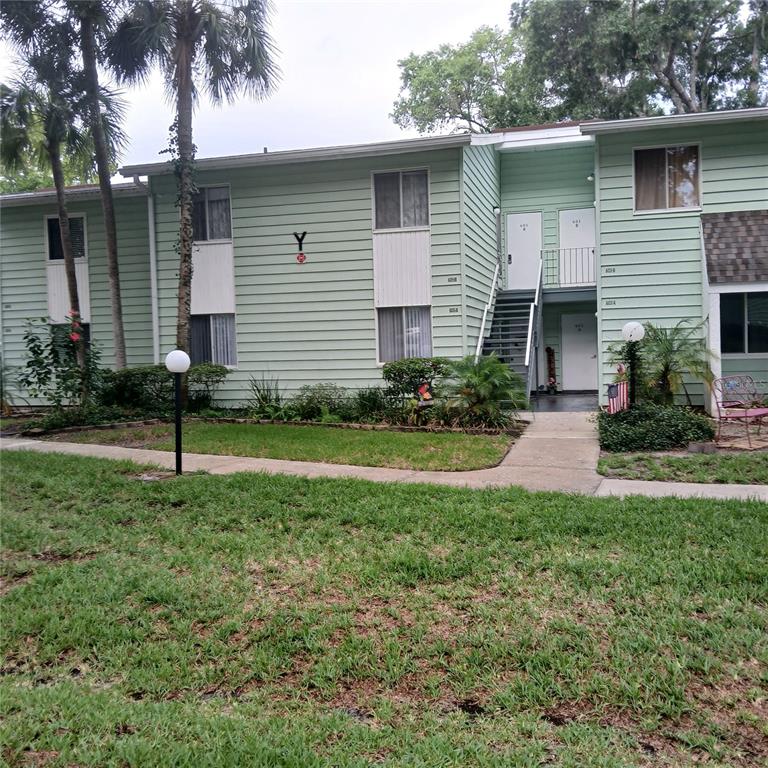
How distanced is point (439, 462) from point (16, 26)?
12.6 m

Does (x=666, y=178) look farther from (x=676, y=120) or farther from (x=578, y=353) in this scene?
(x=578, y=353)

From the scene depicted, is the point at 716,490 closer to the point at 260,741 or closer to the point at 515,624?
the point at 515,624

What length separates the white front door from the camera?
16.6 m

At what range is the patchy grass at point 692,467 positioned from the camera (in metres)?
6.95

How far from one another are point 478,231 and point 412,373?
432 cm

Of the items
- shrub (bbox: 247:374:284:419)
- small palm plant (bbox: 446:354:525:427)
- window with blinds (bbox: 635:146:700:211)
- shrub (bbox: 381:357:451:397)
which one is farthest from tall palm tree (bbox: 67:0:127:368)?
window with blinds (bbox: 635:146:700:211)

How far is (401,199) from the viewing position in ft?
43.2

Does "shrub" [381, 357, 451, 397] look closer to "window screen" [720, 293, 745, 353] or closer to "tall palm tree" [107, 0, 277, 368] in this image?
"tall palm tree" [107, 0, 277, 368]

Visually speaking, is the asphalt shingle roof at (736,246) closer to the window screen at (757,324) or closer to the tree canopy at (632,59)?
the window screen at (757,324)

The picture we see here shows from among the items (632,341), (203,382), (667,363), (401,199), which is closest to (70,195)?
(203,382)

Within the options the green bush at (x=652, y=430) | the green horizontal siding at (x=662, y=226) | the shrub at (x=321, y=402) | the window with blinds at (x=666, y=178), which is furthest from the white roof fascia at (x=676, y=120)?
the shrub at (x=321, y=402)

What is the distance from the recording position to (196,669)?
11.1ft

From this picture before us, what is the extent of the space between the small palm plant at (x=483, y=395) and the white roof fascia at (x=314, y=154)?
4.38 metres

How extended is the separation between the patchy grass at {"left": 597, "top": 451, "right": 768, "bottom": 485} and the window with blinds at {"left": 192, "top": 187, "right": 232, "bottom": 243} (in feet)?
30.9
